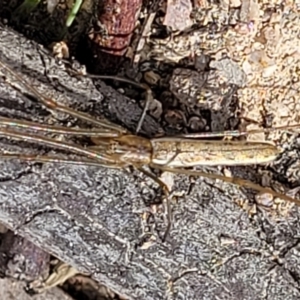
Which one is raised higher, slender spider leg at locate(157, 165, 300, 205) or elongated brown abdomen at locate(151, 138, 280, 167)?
elongated brown abdomen at locate(151, 138, 280, 167)

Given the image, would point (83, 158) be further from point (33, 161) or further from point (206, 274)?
point (206, 274)

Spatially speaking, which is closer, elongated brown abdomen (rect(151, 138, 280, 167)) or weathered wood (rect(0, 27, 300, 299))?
weathered wood (rect(0, 27, 300, 299))

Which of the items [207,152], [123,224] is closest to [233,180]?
[207,152]

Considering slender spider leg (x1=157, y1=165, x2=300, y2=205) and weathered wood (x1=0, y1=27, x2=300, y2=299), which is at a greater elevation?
slender spider leg (x1=157, y1=165, x2=300, y2=205)

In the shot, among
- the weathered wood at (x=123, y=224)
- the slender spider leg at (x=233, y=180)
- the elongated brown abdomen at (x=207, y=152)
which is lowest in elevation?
the weathered wood at (x=123, y=224)

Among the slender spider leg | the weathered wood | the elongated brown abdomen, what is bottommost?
the weathered wood

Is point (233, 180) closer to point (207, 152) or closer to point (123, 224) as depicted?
point (207, 152)

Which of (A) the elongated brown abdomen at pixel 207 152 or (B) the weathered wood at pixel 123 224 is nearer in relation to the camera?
(B) the weathered wood at pixel 123 224

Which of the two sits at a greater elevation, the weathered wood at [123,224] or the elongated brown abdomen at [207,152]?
the elongated brown abdomen at [207,152]
